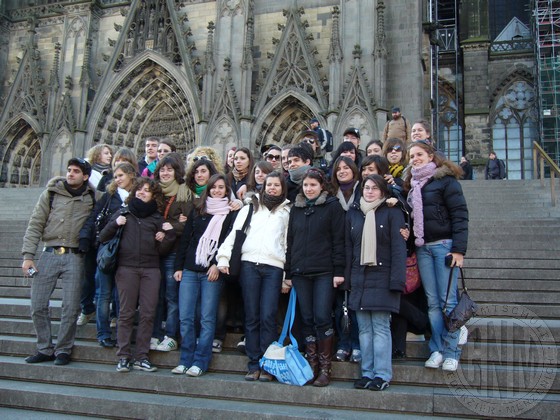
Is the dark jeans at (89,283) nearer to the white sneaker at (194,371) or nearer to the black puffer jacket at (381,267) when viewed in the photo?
the white sneaker at (194,371)

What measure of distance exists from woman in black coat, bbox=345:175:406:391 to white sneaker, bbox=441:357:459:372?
1.45 ft

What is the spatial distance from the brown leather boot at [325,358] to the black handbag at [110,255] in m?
2.04

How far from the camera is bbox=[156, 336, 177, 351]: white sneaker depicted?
5.23 m

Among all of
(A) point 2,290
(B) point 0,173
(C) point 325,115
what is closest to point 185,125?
(C) point 325,115

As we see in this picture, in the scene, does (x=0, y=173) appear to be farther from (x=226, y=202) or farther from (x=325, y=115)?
(x=226, y=202)

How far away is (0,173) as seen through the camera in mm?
19000

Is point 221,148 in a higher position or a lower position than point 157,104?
lower

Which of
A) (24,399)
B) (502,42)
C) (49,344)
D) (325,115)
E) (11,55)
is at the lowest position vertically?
(24,399)

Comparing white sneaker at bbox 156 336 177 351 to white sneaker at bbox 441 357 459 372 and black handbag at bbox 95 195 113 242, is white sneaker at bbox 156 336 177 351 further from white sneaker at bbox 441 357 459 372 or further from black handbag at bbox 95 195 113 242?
white sneaker at bbox 441 357 459 372

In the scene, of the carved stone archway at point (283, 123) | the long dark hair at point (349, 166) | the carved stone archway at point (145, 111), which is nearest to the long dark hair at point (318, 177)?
the long dark hair at point (349, 166)

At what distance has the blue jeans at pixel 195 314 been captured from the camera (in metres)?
4.95

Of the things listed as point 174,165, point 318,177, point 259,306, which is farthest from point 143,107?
point 259,306

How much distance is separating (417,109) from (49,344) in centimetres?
1208

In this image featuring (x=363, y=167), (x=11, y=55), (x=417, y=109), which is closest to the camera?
(x=363, y=167)
